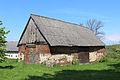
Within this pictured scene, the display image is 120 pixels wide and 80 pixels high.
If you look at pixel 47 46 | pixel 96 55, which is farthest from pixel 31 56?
pixel 96 55

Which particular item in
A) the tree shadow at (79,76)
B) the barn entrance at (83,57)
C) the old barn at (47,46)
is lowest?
the tree shadow at (79,76)

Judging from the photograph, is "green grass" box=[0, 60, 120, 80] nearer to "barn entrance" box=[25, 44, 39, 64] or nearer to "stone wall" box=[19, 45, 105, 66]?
"stone wall" box=[19, 45, 105, 66]

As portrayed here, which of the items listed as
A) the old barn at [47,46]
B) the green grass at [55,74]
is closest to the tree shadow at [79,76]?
the green grass at [55,74]

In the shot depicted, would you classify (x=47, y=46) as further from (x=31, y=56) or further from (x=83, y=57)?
(x=83, y=57)

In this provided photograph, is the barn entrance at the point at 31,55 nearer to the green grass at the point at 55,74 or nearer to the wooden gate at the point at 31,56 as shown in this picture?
the wooden gate at the point at 31,56

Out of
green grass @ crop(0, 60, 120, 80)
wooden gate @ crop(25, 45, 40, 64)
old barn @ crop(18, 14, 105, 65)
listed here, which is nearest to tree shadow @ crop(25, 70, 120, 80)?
green grass @ crop(0, 60, 120, 80)

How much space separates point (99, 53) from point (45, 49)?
11467 mm

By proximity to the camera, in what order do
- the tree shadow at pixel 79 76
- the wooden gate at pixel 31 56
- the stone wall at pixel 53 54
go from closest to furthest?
the tree shadow at pixel 79 76 < the stone wall at pixel 53 54 < the wooden gate at pixel 31 56

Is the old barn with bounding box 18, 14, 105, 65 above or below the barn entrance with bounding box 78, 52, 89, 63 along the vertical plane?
above

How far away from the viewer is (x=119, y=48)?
999 cm

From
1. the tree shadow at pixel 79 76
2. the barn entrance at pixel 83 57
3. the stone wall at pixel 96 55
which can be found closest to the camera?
the tree shadow at pixel 79 76

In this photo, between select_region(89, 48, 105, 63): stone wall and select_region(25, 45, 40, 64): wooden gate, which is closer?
select_region(25, 45, 40, 64): wooden gate

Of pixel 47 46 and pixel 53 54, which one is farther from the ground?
pixel 47 46

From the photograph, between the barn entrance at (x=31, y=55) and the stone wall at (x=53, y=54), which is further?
the barn entrance at (x=31, y=55)
